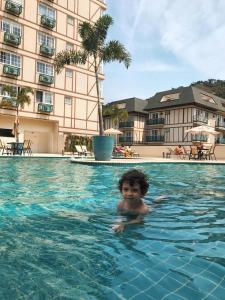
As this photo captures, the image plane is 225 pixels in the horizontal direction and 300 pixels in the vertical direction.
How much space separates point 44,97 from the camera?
32.3 metres

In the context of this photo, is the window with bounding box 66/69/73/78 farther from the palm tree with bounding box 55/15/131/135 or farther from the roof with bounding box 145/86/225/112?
the roof with bounding box 145/86/225/112

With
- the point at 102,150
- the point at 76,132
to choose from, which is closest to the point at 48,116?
the point at 76,132

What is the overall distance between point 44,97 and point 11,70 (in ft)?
13.8

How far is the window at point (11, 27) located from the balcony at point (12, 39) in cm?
69

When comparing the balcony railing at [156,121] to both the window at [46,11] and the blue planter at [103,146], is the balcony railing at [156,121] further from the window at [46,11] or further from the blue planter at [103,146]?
the blue planter at [103,146]

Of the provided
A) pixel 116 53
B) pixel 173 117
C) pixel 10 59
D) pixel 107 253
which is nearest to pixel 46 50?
pixel 10 59

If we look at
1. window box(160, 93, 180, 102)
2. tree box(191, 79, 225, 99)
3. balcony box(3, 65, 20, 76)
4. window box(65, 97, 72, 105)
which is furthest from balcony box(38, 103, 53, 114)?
tree box(191, 79, 225, 99)

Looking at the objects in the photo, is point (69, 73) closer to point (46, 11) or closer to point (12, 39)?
point (46, 11)

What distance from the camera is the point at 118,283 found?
2150mm

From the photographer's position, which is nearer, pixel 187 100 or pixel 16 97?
pixel 16 97

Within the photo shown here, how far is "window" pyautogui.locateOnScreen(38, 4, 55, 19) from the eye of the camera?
32366 millimetres

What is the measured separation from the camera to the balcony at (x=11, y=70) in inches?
1138

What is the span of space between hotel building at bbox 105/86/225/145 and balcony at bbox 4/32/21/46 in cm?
2286

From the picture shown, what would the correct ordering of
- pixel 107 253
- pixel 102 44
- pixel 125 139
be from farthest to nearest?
pixel 125 139 < pixel 102 44 < pixel 107 253
